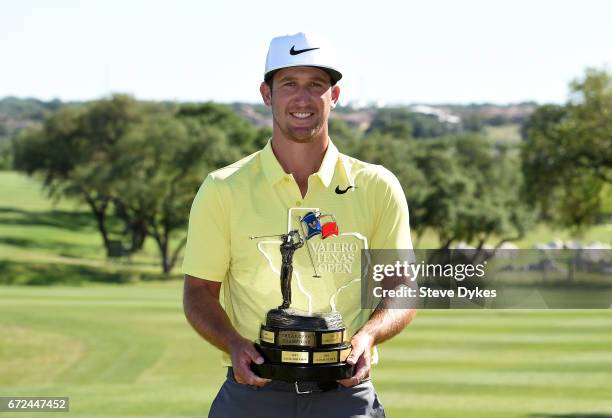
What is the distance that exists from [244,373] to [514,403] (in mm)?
12111

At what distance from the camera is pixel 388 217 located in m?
3.93

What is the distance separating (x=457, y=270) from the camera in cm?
525

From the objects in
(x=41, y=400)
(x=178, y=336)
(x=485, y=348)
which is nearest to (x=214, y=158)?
(x=178, y=336)

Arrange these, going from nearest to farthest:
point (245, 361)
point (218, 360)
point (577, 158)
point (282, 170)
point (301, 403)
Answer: point (245, 361)
point (301, 403)
point (282, 170)
point (218, 360)
point (577, 158)

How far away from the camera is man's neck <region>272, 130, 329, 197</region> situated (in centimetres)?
397

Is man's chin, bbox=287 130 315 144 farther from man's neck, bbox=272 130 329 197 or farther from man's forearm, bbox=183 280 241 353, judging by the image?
man's forearm, bbox=183 280 241 353

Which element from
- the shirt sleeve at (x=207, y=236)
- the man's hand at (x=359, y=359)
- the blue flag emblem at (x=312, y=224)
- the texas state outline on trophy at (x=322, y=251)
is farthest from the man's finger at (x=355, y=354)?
the shirt sleeve at (x=207, y=236)

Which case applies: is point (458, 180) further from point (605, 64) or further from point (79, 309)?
point (79, 309)

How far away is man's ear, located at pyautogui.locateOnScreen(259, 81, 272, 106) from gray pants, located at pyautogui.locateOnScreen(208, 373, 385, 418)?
1042mm

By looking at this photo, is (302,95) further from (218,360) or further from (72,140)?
(72,140)

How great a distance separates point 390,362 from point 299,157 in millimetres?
15388

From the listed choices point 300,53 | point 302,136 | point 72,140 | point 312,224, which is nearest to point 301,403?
point 312,224

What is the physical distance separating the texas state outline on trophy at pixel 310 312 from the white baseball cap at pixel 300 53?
0.52 metres

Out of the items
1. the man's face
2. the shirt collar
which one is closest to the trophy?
the shirt collar
